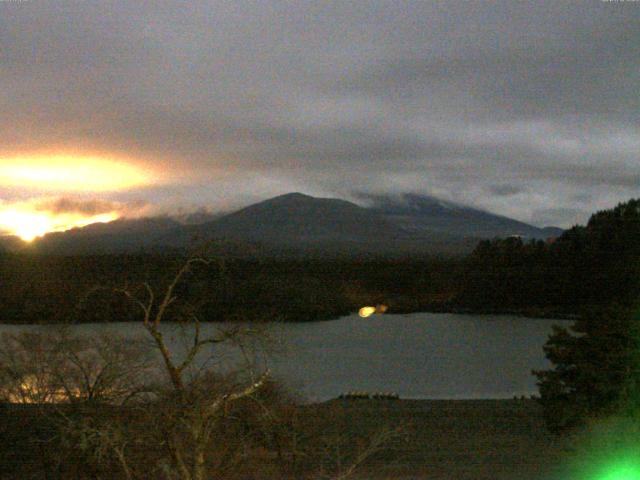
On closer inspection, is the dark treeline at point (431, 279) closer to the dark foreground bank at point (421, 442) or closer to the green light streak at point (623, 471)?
the dark foreground bank at point (421, 442)

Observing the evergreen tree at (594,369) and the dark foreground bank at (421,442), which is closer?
the evergreen tree at (594,369)

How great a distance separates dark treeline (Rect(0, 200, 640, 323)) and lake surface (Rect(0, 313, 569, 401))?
101cm

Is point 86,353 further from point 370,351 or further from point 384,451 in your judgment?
point 370,351

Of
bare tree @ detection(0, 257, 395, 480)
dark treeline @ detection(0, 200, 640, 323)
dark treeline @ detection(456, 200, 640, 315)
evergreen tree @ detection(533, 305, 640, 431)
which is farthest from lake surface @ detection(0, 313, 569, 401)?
evergreen tree @ detection(533, 305, 640, 431)

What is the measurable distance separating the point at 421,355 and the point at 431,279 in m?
8.36

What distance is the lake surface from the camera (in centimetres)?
2466

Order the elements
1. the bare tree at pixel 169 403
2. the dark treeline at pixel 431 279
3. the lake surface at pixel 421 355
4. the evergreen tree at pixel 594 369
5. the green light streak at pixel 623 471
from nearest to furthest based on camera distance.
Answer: the bare tree at pixel 169 403
the green light streak at pixel 623 471
the evergreen tree at pixel 594 369
the dark treeline at pixel 431 279
the lake surface at pixel 421 355

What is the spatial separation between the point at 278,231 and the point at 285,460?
204 feet

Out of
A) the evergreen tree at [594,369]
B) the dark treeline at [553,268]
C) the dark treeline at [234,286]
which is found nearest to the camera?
the evergreen tree at [594,369]

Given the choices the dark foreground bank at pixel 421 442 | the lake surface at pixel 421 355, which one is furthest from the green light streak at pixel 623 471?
the lake surface at pixel 421 355

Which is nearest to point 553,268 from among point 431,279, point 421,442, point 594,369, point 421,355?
point 431,279

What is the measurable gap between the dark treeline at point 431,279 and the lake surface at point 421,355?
3.31 feet

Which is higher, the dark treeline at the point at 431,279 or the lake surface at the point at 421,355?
the dark treeline at the point at 431,279

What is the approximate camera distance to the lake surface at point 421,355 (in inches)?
971
